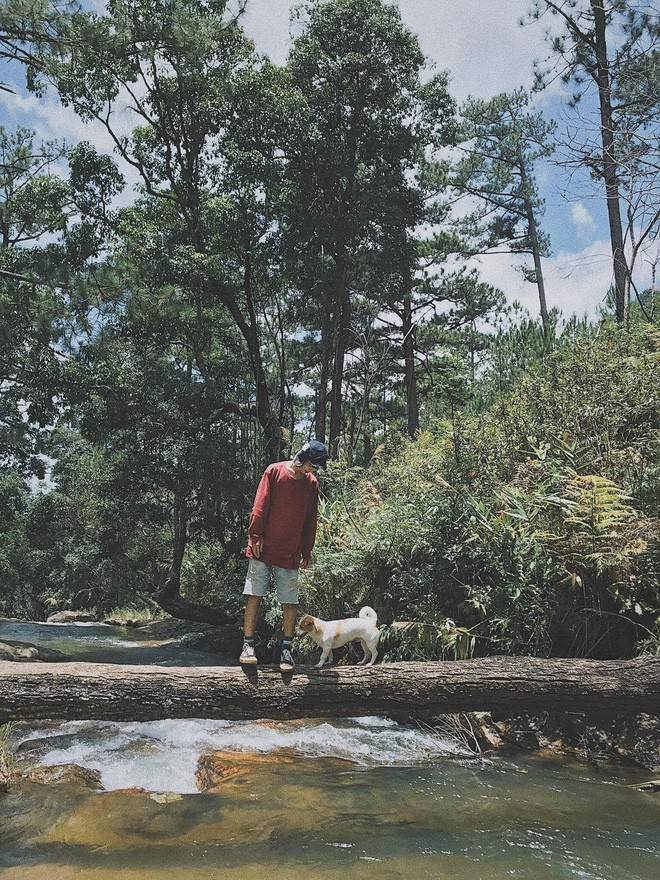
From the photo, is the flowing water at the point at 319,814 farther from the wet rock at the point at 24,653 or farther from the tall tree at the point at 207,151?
the tall tree at the point at 207,151

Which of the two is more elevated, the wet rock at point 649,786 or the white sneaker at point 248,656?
the white sneaker at point 248,656

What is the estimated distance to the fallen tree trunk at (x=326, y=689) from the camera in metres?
4.64

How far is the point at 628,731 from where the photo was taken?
5.70 m

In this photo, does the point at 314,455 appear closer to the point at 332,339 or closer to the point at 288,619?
the point at 288,619

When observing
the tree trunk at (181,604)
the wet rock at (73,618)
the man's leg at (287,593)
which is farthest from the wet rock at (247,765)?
the wet rock at (73,618)

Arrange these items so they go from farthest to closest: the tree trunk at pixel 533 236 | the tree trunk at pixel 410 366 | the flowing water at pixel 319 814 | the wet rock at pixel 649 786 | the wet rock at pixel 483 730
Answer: the tree trunk at pixel 410 366
the tree trunk at pixel 533 236
the wet rock at pixel 483 730
the wet rock at pixel 649 786
the flowing water at pixel 319 814

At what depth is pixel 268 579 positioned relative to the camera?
5.55m

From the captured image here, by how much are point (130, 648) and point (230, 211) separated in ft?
37.9

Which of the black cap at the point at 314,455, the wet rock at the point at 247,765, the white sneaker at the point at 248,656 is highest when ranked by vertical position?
the black cap at the point at 314,455

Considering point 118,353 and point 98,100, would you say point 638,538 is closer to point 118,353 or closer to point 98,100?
point 118,353

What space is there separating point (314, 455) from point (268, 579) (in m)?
1.17

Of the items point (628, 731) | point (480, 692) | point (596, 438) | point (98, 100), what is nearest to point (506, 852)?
point (480, 692)

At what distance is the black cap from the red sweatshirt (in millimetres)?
222

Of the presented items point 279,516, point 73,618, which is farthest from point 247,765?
point 73,618
